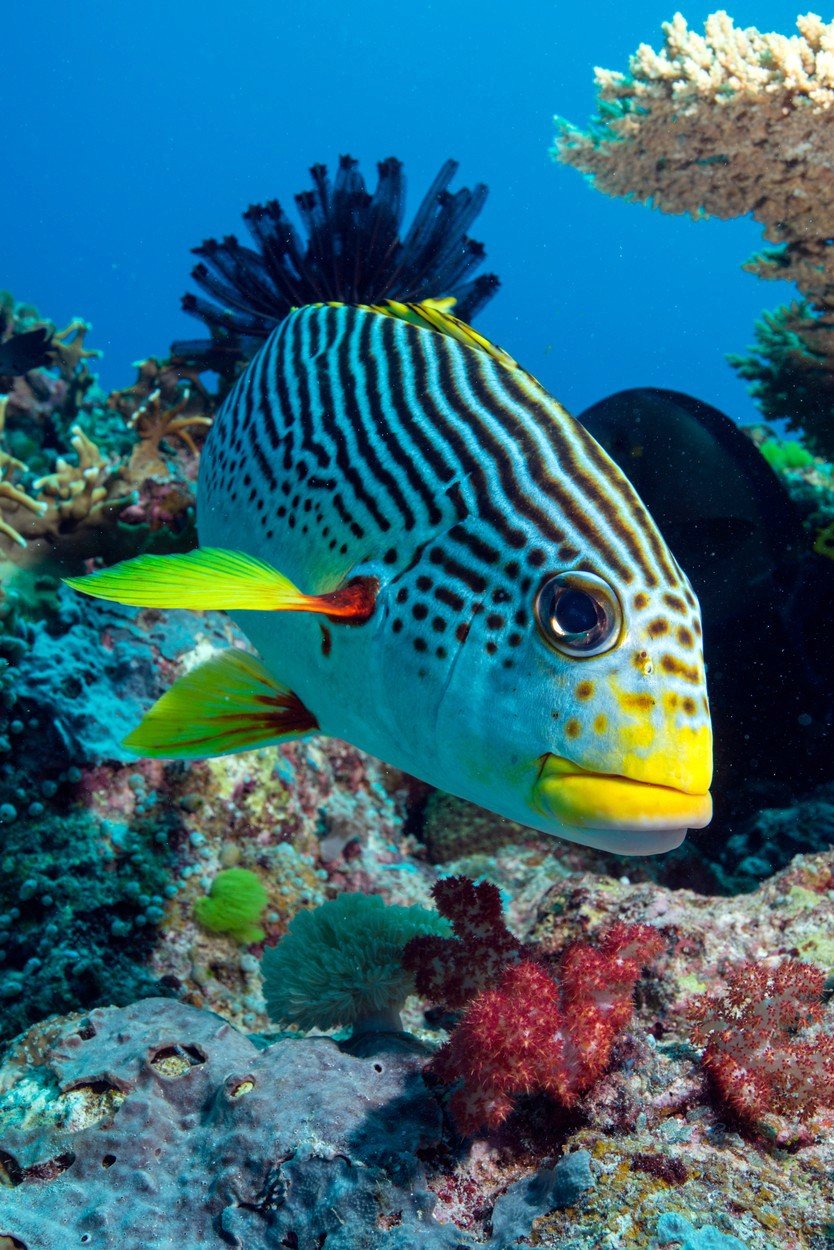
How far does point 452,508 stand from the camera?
1.79 m

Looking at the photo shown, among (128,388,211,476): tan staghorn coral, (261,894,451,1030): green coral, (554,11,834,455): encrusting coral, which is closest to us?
(261,894,451,1030): green coral

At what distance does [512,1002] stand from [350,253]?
354 cm

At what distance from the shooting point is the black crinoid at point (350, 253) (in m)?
4.01

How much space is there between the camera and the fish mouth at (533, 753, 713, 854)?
144cm

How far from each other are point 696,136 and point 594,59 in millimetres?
162046

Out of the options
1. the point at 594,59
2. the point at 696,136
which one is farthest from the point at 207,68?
the point at 696,136

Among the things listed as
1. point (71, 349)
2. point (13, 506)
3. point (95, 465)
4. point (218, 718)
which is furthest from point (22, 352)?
point (218, 718)

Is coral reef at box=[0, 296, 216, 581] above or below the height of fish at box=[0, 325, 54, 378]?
below

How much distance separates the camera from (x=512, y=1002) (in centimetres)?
217

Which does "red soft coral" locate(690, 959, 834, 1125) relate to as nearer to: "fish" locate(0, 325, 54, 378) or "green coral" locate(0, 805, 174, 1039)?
"green coral" locate(0, 805, 174, 1039)

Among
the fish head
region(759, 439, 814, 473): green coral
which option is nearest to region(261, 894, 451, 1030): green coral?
the fish head

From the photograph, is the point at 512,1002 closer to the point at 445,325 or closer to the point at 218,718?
the point at 218,718

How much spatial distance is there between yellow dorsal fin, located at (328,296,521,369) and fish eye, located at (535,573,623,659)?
2.84 ft

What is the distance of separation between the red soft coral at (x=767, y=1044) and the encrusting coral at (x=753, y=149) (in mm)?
5732
